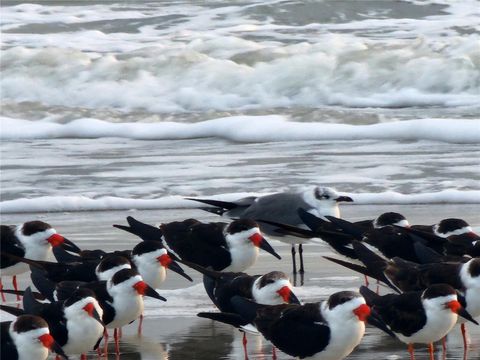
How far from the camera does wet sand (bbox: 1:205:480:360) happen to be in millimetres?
6508

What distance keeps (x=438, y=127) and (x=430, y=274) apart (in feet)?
24.0

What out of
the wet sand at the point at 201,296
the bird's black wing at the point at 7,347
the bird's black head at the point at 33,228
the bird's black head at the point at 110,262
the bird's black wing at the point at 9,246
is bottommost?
the wet sand at the point at 201,296

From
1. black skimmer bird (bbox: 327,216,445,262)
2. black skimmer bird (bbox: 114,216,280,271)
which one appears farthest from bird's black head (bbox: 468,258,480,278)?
black skimmer bird (bbox: 114,216,280,271)

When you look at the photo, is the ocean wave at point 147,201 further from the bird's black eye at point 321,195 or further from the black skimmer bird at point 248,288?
the black skimmer bird at point 248,288

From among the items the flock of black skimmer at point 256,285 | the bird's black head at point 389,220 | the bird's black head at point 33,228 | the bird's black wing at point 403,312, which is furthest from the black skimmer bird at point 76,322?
the bird's black head at point 389,220

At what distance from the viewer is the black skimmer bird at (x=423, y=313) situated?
597 cm

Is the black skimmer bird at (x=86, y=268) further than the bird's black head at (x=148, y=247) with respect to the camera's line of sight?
No

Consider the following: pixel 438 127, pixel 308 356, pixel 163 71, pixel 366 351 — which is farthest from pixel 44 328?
pixel 163 71

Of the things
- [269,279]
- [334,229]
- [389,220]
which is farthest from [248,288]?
[389,220]

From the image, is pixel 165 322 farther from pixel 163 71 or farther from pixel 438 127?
pixel 163 71

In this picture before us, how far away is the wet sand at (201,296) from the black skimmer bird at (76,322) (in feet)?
1.49

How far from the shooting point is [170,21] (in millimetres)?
23453

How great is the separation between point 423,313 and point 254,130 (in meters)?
8.29

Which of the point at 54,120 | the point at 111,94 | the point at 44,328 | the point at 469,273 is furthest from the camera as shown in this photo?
the point at 111,94
